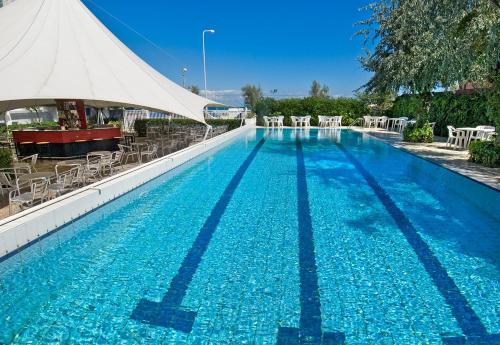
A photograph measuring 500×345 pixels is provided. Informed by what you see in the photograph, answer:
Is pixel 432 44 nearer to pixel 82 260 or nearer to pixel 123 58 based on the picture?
pixel 123 58

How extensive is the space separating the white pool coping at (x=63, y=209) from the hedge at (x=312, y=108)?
19.7 meters

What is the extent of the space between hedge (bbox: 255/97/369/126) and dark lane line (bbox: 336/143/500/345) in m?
21.2

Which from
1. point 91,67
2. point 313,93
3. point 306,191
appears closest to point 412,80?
point 306,191

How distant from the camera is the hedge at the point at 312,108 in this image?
26484mm

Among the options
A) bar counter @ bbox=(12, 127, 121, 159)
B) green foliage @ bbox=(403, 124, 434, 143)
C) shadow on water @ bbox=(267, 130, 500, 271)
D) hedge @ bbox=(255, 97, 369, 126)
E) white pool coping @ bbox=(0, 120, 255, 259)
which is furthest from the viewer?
hedge @ bbox=(255, 97, 369, 126)

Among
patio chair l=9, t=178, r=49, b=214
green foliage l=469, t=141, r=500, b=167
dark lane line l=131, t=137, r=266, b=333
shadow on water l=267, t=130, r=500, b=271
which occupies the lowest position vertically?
dark lane line l=131, t=137, r=266, b=333

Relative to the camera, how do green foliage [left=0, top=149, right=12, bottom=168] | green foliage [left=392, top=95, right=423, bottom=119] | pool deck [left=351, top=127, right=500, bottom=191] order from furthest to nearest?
green foliage [left=392, top=95, right=423, bottom=119], green foliage [left=0, top=149, right=12, bottom=168], pool deck [left=351, top=127, right=500, bottom=191]

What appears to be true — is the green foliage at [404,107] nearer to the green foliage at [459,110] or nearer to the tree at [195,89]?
the green foliage at [459,110]

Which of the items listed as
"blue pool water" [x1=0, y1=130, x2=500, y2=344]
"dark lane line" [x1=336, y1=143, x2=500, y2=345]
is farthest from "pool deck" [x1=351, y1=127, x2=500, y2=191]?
"dark lane line" [x1=336, y1=143, x2=500, y2=345]

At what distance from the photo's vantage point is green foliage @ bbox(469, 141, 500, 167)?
8675mm

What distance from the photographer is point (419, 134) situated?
1424 cm

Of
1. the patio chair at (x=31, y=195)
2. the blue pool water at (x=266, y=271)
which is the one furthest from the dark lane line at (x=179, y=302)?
the patio chair at (x=31, y=195)

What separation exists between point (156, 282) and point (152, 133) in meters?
13.9

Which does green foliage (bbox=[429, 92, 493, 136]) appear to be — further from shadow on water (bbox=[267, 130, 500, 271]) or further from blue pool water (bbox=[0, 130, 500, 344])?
blue pool water (bbox=[0, 130, 500, 344])
